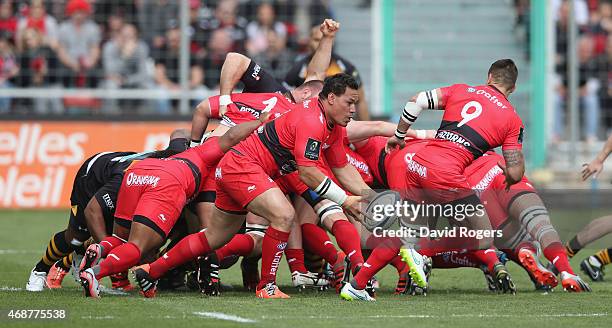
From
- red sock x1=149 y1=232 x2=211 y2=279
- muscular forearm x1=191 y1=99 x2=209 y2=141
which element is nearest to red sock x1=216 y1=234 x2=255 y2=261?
red sock x1=149 y1=232 x2=211 y2=279

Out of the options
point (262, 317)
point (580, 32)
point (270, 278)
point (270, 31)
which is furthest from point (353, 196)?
point (580, 32)

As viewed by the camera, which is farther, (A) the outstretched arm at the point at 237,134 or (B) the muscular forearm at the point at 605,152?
(B) the muscular forearm at the point at 605,152

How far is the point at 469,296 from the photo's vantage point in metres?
10.6

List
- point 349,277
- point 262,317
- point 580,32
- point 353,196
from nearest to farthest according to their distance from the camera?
point 262,317, point 353,196, point 349,277, point 580,32

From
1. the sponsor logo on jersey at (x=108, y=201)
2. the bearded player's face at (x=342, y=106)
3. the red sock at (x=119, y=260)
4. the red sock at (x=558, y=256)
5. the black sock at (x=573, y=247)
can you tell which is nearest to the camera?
the red sock at (x=119, y=260)

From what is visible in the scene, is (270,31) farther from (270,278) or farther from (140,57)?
(270,278)

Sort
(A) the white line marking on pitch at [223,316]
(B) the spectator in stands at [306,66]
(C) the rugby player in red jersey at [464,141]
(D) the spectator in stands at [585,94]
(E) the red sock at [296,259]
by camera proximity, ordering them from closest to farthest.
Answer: (A) the white line marking on pitch at [223,316]
(C) the rugby player in red jersey at [464,141]
(E) the red sock at [296,259]
(B) the spectator in stands at [306,66]
(D) the spectator in stands at [585,94]

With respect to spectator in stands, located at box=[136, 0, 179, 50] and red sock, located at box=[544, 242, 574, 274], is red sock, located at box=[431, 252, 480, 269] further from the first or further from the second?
spectator in stands, located at box=[136, 0, 179, 50]

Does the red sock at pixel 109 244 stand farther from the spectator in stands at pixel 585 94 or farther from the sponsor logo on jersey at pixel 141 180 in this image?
the spectator in stands at pixel 585 94

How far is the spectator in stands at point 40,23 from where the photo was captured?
20.7 meters

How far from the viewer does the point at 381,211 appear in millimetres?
10812

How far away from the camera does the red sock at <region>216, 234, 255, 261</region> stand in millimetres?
10938

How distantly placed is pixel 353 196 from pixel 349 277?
113cm

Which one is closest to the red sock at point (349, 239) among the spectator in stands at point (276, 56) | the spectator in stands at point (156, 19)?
the spectator in stands at point (276, 56)
